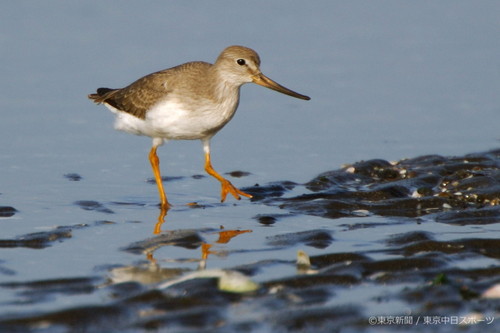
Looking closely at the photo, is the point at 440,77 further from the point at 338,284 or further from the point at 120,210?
the point at 338,284

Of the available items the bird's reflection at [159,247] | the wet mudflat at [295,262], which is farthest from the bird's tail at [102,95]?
the bird's reflection at [159,247]

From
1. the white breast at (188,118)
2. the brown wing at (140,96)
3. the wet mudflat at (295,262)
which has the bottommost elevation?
the wet mudflat at (295,262)

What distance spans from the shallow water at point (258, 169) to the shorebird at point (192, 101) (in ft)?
1.86

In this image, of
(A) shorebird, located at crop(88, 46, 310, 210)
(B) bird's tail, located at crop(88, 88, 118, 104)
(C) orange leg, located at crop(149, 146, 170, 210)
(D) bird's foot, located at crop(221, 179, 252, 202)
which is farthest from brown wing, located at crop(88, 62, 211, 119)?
(D) bird's foot, located at crop(221, 179, 252, 202)

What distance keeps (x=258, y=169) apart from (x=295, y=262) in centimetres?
367

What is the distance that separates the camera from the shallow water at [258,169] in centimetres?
641

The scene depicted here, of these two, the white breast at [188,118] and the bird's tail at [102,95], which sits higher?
the bird's tail at [102,95]

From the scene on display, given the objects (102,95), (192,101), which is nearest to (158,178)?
(192,101)

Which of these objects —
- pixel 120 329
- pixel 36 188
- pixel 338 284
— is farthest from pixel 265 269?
pixel 36 188

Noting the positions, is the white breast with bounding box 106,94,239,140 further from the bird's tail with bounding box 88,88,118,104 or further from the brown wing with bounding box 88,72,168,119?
the bird's tail with bounding box 88,88,118,104

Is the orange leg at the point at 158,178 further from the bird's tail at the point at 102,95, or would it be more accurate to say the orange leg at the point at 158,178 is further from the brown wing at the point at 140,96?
the bird's tail at the point at 102,95

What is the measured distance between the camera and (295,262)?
291 inches

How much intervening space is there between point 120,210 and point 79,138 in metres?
2.60

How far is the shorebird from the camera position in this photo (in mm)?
9883
